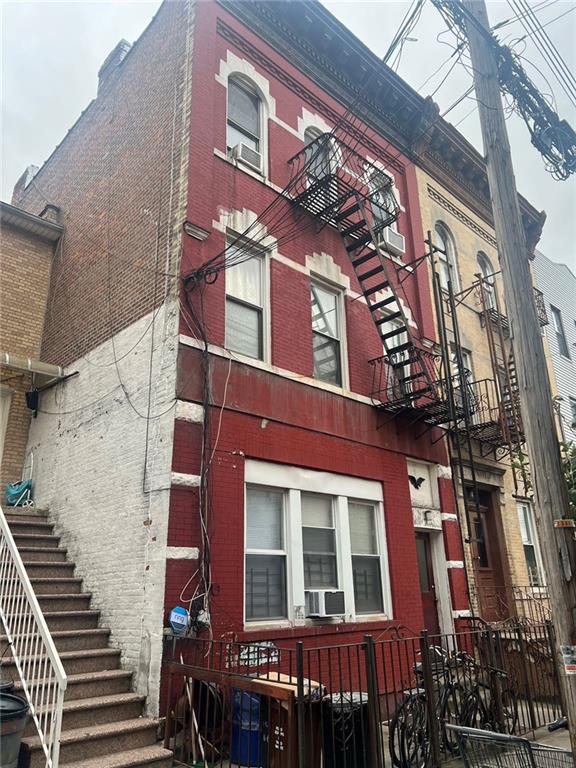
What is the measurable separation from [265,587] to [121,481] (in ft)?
8.16

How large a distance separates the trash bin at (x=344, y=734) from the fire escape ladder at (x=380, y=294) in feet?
19.0

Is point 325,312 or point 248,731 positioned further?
point 325,312

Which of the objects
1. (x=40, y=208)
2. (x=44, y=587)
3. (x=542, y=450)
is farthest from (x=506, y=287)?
(x=40, y=208)

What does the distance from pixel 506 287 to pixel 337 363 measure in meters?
5.03

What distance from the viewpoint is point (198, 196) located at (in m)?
8.94

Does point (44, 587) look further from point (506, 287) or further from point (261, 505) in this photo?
point (506, 287)

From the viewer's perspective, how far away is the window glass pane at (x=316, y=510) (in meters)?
8.98

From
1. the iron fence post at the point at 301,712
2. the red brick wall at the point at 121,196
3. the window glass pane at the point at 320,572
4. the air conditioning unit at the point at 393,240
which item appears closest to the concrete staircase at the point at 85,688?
the iron fence post at the point at 301,712

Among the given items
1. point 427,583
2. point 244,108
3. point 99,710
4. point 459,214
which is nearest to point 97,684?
point 99,710

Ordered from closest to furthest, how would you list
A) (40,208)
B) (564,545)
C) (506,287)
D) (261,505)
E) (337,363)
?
(564,545)
(506,287)
(261,505)
(337,363)
(40,208)

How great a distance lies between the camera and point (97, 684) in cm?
650

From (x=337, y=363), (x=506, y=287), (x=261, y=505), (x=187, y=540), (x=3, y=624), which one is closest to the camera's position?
(x=506, y=287)

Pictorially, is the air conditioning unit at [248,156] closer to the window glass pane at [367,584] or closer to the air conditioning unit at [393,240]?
the air conditioning unit at [393,240]

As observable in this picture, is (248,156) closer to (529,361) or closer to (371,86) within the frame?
(371,86)
